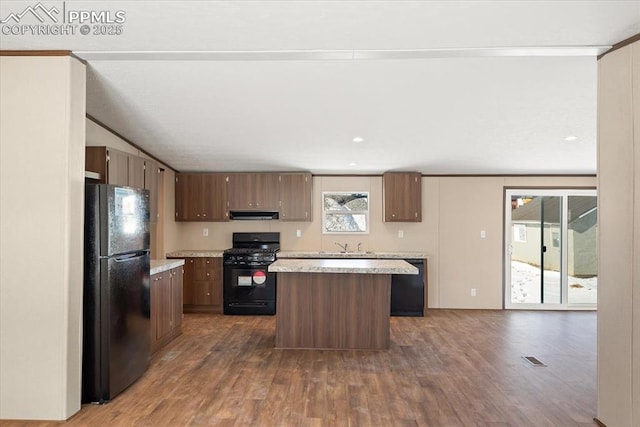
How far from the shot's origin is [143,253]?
3.31 meters

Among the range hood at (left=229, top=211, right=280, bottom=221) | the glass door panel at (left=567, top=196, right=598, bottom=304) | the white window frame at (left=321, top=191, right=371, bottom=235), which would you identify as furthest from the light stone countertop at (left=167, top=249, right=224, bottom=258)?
the glass door panel at (left=567, top=196, right=598, bottom=304)

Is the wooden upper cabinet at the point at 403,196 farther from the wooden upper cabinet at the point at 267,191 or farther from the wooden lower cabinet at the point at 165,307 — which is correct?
the wooden lower cabinet at the point at 165,307

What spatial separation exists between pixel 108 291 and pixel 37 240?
59 centimetres

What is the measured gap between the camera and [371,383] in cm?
323

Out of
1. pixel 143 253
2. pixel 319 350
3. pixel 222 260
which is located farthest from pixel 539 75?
pixel 222 260

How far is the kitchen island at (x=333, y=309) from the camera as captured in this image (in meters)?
4.12

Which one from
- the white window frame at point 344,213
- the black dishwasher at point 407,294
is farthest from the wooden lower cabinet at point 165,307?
the black dishwasher at point 407,294

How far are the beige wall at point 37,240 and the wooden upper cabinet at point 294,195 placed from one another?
3.53 metres

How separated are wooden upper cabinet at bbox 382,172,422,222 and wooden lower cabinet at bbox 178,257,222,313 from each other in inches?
111

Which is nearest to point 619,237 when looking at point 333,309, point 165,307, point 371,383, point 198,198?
point 371,383

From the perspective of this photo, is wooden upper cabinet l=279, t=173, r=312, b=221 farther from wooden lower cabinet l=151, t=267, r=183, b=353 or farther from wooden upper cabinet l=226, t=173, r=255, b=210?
wooden lower cabinet l=151, t=267, r=183, b=353

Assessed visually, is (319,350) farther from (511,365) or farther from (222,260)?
(222,260)

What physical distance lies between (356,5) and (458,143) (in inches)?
116

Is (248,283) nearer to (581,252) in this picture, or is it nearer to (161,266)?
(161,266)
